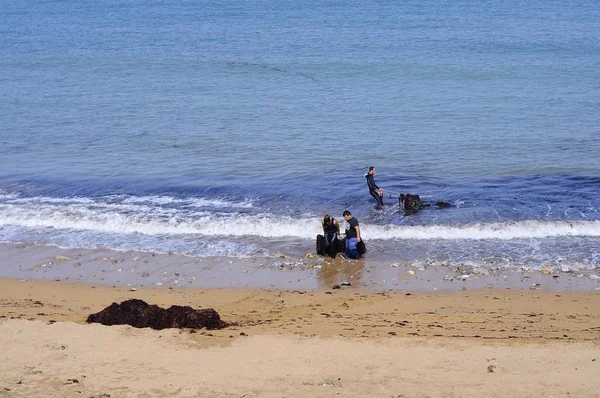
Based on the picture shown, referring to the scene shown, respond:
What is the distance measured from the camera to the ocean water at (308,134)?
18797 mm

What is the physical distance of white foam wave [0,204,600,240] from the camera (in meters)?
18.3

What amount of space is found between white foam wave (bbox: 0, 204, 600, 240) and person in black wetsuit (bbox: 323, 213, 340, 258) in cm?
157

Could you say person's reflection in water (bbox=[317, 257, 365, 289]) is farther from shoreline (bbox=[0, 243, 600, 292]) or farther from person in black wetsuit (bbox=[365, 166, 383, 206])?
person in black wetsuit (bbox=[365, 166, 383, 206])

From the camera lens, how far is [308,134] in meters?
27.9

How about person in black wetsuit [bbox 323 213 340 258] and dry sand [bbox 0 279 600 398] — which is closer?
dry sand [bbox 0 279 600 398]

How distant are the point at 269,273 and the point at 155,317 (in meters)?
3.80

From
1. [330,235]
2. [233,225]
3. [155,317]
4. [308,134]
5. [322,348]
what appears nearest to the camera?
[322,348]

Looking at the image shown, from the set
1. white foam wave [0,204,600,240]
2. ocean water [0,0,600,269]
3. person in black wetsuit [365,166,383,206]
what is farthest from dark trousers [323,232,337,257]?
person in black wetsuit [365,166,383,206]

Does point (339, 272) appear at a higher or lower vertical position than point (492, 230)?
lower

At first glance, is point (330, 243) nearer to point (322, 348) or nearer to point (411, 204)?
point (411, 204)

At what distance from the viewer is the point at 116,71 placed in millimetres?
38938

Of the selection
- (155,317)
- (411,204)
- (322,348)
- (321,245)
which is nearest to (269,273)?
(321,245)

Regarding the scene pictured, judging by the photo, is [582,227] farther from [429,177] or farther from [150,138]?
[150,138]

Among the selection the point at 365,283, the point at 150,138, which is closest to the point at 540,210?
the point at 365,283
